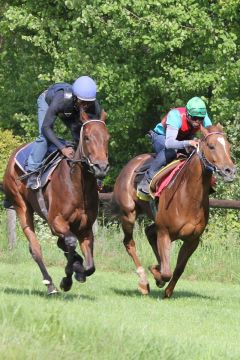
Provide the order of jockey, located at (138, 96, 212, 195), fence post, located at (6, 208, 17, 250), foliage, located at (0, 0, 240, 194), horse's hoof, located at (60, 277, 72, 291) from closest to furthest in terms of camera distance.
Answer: horse's hoof, located at (60, 277, 72, 291) < jockey, located at (138, 96, 212, 195) < fence post, located at (6, 208, 17, 250) < foliage, located at (0, 0, 240, 194)

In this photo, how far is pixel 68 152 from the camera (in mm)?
12320

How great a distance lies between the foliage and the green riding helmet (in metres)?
10.2

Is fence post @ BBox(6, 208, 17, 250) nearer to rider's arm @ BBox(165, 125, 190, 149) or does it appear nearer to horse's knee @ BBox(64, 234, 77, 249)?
rider's arm @ BBox(165, 125, 190, 149)

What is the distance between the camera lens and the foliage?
26.0m

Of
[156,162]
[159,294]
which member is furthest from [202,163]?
[159,294]

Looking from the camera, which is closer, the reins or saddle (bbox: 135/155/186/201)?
the reins

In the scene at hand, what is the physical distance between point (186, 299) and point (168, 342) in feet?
16.4

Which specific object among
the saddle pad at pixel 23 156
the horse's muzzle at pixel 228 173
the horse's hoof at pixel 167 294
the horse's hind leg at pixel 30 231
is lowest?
the horse's hoof at pixel 167 294

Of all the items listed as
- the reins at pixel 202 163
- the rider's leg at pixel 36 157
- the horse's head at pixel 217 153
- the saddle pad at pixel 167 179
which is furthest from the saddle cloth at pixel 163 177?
the rider's leg at pixel 36 157

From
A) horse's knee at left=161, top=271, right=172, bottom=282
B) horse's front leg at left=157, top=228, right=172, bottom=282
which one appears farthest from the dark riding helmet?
horse's knee at left=161, top=271, right=172, bottom=282

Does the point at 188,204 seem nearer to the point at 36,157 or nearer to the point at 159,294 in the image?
the point at 159,294

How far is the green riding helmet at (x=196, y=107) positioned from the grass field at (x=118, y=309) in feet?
7.94

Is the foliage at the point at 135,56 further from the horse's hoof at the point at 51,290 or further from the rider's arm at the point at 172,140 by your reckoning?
the horse's hoof at the point at 51,290

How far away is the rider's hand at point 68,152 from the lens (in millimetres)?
12281
